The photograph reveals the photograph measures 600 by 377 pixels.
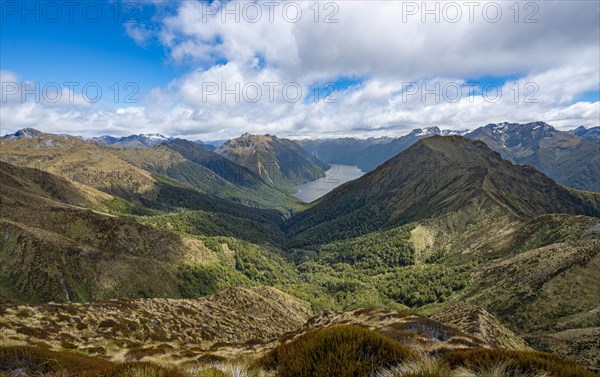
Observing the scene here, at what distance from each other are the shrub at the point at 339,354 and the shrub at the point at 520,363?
1.33 meters

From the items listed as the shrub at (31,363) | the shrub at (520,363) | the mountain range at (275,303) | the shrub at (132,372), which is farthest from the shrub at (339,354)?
the shrub at (31,363)

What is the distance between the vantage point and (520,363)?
7.35 m

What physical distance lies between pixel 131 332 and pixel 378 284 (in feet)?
530

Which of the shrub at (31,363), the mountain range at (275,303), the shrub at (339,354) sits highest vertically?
the shrub at (339,354)

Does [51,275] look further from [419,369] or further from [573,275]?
[573,275]

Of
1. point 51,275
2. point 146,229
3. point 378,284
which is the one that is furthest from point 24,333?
point 378,284

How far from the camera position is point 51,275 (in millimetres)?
100125

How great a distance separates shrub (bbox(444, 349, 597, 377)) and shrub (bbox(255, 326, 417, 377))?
4.35 feet

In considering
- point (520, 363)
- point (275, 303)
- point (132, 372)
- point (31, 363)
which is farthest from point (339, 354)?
point (275, 303)

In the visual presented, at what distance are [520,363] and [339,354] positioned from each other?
4.27 meters

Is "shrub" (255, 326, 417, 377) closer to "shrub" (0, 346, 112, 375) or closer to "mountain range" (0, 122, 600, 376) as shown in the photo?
"mountain range" (0, 122, 600, 376)

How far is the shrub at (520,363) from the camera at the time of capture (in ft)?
22.5

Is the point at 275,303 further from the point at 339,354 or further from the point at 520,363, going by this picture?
the point at 520,363

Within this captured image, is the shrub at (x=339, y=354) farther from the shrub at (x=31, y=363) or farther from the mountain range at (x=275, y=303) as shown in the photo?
the shrub at (x=31, y=363)
